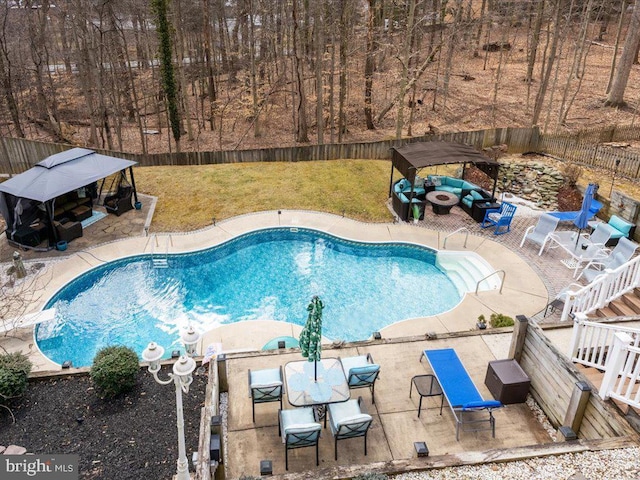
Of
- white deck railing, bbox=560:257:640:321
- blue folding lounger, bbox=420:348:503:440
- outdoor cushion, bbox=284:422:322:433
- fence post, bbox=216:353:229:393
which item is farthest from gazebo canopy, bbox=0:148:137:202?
white deck railing, bbox=560:257:640:321

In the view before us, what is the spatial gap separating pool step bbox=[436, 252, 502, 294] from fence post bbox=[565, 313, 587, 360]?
4.70 metres

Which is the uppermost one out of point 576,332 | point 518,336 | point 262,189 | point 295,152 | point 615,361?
point 615,361

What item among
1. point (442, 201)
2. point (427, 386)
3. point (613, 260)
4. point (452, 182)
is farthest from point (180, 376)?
point (452, 182)

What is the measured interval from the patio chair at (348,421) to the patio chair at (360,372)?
1.06 feet

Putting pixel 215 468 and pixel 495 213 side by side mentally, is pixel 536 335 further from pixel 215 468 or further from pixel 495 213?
pixel 495 213

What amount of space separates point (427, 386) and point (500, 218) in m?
8.38

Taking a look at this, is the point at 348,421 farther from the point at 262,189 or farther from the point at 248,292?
the point at 262,189

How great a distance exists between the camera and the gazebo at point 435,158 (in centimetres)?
1417

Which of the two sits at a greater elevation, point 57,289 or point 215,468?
point 215,468

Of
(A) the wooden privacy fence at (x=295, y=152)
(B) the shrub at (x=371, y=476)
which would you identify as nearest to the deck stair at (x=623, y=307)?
(B) the shrub at (x=371, y=476)

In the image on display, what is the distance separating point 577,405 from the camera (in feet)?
20.8

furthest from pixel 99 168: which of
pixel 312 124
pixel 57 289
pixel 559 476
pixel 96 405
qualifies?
pixel 312 124

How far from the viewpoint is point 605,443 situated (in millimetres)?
5719

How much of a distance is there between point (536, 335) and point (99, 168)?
13.2 m
